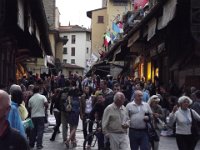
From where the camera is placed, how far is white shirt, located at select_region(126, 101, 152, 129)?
1122 centimetres

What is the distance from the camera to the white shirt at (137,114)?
1122 cm

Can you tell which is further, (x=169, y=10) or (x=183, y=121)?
(x=169, y=10)

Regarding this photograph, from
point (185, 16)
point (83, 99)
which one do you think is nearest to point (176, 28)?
point (185, 16)

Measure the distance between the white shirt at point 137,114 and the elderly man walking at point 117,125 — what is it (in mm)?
101

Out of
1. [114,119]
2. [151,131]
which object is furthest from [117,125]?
[151,131]

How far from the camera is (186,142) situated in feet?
37.7

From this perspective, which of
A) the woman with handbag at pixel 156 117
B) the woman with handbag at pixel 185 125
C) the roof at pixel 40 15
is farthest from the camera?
the roof at pixel 40 15

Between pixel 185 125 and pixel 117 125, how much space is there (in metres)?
1.30

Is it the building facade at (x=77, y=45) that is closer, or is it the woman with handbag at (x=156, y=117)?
the woman with handbag at (x=156, y=117)

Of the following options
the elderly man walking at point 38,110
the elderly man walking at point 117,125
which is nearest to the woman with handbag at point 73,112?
the elderly man walking at point 38,110

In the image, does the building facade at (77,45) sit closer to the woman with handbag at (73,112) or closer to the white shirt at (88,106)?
the white shirt at (88,106)

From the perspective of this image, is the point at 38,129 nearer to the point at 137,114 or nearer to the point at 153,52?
the point at 137,114

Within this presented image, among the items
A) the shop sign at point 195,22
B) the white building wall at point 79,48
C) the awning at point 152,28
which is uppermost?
the white building wall at point 79,48

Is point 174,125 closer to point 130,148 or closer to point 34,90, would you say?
point 130,148
